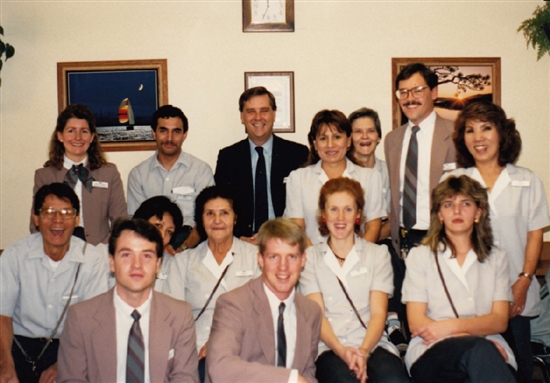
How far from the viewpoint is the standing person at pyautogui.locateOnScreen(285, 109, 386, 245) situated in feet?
13.1

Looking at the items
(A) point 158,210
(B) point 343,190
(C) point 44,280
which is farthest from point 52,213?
(B) point 343,190

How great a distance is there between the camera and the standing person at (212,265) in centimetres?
353

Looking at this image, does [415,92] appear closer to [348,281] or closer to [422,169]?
[422,169]

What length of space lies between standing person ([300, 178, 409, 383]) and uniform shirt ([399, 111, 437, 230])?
0.64 meters

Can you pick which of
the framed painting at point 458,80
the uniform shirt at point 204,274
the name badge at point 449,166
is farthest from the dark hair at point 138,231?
the framed painting at point 458,80

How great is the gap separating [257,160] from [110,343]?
7.16 feet

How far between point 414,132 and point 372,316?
1386mm

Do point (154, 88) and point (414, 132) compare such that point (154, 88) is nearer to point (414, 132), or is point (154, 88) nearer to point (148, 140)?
point (148, 140)

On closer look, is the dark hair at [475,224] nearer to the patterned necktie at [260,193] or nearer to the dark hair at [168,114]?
the patterned necktie at [260,193]

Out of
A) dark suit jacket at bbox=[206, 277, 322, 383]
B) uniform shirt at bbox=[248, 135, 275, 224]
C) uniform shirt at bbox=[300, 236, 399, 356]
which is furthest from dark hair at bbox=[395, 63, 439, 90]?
dark suit jacket at bbox=[206, 277, 322, 383]

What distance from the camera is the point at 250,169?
459 cm

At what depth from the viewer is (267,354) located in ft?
9.21

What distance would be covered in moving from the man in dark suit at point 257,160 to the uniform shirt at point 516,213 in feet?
4.48

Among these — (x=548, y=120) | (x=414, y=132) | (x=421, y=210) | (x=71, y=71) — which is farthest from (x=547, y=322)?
(x=71, y=71)
